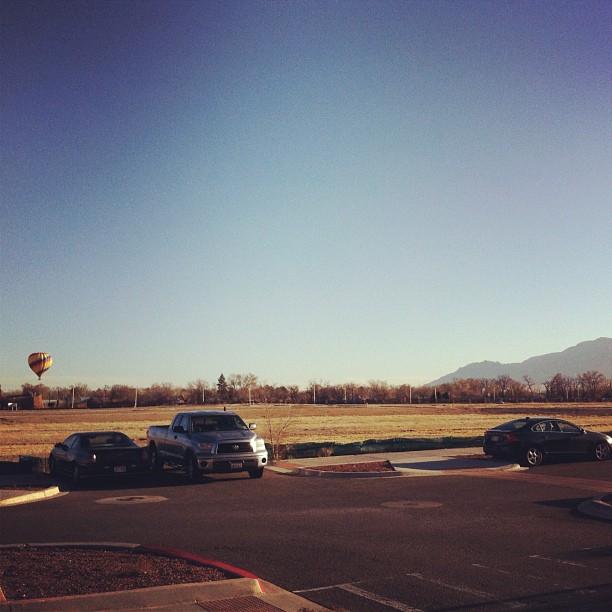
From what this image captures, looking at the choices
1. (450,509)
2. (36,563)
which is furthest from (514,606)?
(450,509)

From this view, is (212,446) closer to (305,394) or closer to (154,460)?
(154,460)

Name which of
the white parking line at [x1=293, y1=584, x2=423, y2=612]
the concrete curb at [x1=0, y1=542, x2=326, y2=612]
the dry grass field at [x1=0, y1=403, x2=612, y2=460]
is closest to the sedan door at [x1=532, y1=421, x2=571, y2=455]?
the dry grass field at [x1=0, y1=403, x2=612, y2=460]

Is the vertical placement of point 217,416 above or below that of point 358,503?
above

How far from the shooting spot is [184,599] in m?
7.34

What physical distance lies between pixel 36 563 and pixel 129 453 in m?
11.8

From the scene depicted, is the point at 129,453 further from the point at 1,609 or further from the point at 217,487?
the point at 1,609

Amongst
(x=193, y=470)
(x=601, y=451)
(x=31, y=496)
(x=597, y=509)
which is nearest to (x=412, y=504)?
(x=597, y=509)

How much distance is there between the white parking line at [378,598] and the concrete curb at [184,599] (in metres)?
0.64

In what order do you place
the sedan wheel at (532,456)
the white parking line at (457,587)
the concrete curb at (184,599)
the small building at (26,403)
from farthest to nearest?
the small building at (26,403), the sedan wheel at (532,456), the white parking line at (457,587), the concrete curb at (184,599)

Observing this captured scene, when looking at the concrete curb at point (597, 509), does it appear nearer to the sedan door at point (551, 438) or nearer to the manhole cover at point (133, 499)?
the sedan door at point (551, 438)

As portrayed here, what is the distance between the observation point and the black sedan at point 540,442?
22.2m

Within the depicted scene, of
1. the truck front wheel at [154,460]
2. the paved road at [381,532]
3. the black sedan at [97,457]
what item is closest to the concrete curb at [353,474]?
the paved road at [381,532]

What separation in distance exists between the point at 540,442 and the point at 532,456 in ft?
1.68

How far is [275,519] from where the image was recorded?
13023mm
